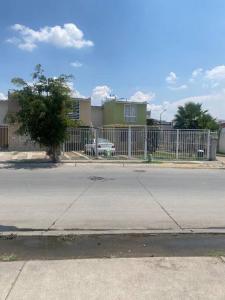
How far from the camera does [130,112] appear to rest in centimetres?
4475

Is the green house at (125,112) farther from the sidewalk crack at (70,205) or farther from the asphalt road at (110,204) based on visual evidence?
the sidewalk crack at (70,205)

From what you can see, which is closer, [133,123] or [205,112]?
[133,123]

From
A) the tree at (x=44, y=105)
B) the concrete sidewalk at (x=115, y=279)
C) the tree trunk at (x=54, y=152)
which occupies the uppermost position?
the tree at (x=44, y=105)

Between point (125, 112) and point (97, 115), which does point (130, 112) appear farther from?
point (97, 115)

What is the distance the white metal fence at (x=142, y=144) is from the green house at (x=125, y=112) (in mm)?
17458

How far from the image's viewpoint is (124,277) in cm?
456

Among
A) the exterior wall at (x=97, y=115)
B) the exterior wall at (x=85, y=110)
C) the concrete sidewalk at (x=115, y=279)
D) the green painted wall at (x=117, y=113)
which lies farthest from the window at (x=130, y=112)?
the concrete sidewalk at (x=115, y=279)

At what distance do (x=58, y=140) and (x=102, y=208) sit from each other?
13.2 metres

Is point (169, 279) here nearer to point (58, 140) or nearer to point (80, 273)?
point (80, 273)

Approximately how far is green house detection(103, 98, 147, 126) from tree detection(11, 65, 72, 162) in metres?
21.9

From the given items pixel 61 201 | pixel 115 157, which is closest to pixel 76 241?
pixel 61 201

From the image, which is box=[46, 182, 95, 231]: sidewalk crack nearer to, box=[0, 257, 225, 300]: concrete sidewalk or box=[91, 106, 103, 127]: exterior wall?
box=[0, 257, 225, 300]: concrete sidewalk

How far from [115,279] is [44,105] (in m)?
17.2

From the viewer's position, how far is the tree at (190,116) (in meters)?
57.8
